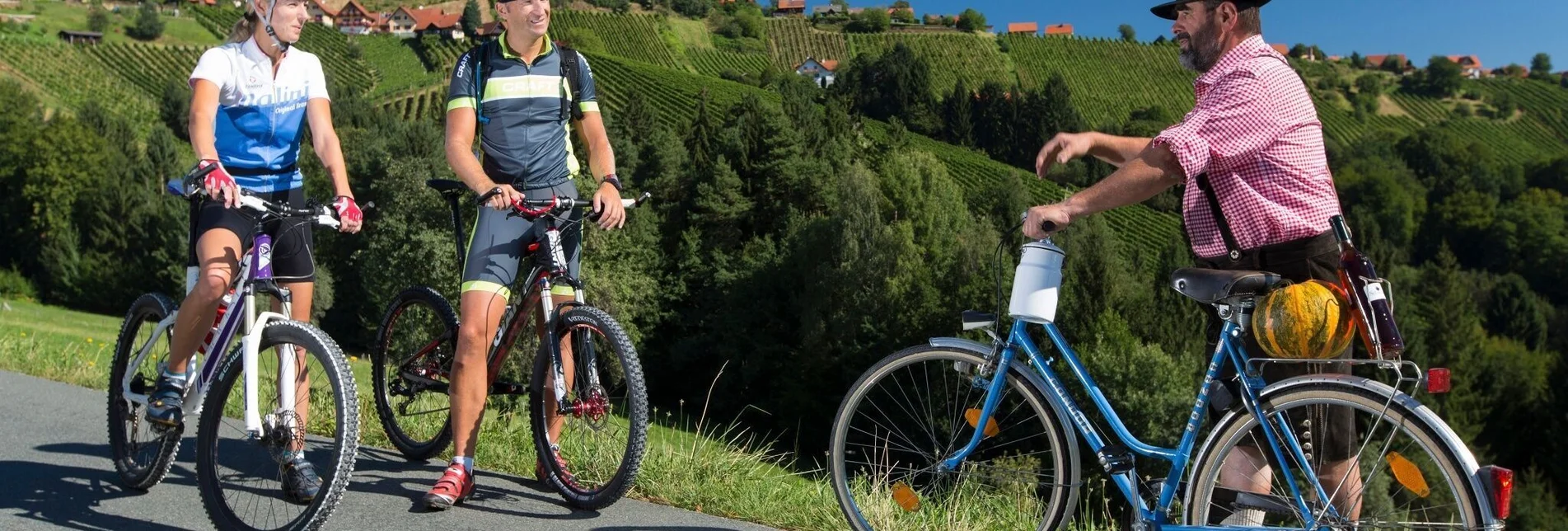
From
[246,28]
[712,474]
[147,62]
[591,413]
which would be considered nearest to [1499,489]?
[712,474]

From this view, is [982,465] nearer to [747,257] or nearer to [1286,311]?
[1286,311]

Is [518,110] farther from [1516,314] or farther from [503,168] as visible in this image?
[1516,314]

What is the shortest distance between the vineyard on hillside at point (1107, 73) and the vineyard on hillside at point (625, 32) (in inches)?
1324

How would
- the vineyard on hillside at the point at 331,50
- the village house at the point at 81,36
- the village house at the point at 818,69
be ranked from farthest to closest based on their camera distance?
the village house at the point at 818,69, the village house at the point at 81,36, the vineyard on hillside at the point at 331,50

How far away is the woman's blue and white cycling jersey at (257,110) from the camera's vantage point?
457 cm

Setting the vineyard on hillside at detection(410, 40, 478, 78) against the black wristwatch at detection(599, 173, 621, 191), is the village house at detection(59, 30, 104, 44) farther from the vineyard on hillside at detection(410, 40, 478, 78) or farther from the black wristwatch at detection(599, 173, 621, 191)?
the black wristwatch at detection(599, 173, 621, 191)

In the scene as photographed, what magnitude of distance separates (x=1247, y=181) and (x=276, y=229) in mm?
3165

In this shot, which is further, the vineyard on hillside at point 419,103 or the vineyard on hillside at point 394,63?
the vineyard on hillside at point 394,63

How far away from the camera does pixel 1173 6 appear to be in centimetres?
367

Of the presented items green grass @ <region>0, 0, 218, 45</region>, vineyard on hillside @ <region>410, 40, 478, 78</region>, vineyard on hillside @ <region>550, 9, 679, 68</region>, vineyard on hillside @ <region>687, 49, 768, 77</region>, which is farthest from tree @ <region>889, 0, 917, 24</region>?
green grass @ <region>0, 0, 218, 45</region>

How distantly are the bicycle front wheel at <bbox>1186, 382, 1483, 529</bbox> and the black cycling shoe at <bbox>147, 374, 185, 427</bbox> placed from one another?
3330 millimetres

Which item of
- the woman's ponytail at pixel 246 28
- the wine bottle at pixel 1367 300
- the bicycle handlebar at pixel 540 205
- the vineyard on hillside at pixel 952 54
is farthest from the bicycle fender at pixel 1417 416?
the vineyard on hillside at pixel 952 54

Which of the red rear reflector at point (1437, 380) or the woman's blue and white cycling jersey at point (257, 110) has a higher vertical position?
the woman's blue and white cycling jersey at point (257, 110)

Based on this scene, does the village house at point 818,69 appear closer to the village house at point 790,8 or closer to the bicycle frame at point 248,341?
the village house at point 790,8
